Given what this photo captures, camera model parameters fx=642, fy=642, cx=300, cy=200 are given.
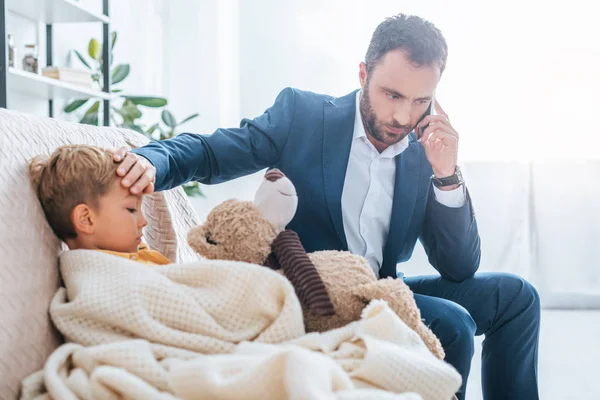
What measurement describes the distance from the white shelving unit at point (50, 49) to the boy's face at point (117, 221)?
5.78ft

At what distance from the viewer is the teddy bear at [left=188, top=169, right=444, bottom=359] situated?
96 cm

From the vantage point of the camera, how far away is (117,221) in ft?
3.52

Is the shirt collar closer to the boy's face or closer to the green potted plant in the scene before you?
the boy's face

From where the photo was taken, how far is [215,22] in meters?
4.19

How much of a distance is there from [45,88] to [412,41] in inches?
83.4

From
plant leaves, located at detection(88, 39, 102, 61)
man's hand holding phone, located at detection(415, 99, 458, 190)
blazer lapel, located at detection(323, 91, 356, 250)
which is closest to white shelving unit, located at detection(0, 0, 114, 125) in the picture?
plant leaves, located at detection(88, 39, 102, 61)

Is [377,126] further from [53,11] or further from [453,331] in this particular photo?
[53,11]

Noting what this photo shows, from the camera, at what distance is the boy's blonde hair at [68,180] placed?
102 centimetres

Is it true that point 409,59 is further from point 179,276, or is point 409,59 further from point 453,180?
point 179,276

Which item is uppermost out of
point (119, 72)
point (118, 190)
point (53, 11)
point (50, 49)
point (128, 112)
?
point (53, 11)

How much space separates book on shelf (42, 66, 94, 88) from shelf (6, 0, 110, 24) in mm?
276

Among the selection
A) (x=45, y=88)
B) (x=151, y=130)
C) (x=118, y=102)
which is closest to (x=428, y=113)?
(x=45, y=88)

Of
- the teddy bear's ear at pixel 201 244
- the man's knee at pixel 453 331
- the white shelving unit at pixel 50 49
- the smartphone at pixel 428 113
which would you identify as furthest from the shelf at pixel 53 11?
the man's knee at pixel 453 331

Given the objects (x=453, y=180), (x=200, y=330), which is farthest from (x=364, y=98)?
(x=200, y=330)
